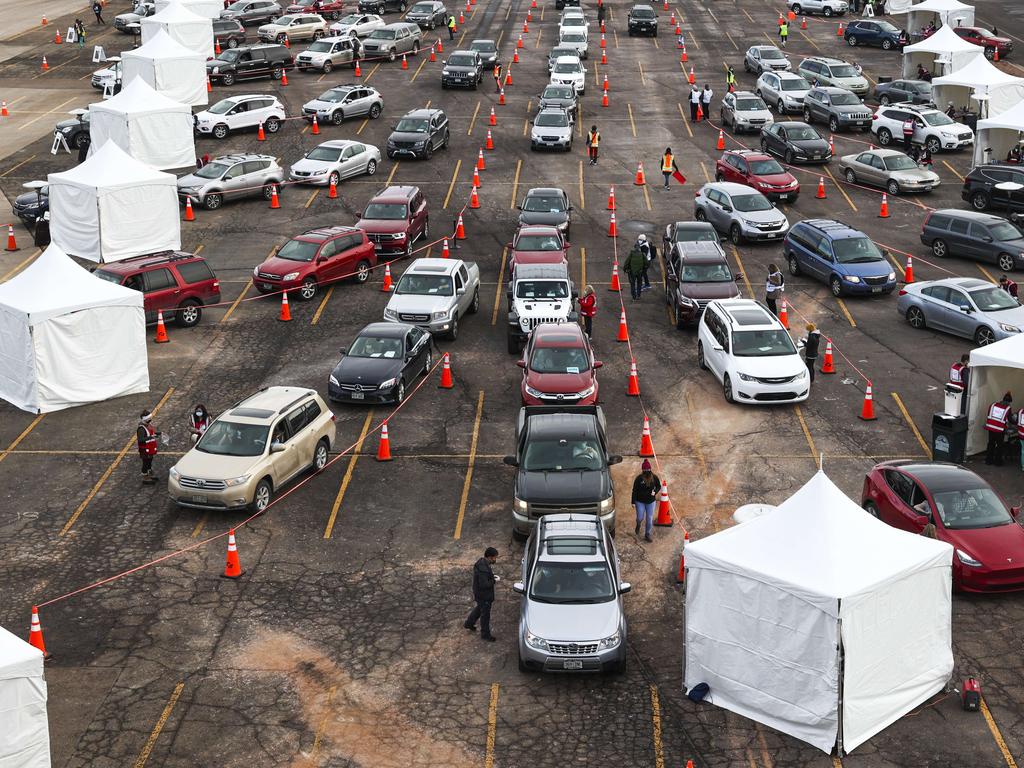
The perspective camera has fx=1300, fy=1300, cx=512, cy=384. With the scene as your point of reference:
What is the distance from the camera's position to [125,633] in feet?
62.3

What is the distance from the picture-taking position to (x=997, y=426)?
24.4m

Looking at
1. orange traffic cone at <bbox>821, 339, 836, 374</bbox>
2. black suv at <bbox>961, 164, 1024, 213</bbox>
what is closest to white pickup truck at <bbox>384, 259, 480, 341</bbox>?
orange traffic cone at <bbox>821, 339, 836, 374</bbox>

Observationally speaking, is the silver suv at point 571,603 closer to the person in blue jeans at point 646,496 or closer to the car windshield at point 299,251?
the person in blue jeans at point 646,496

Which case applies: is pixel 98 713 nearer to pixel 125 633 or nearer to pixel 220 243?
pixel 125 633

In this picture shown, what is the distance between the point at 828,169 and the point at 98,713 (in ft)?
118

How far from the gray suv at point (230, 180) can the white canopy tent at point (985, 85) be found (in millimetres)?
25962

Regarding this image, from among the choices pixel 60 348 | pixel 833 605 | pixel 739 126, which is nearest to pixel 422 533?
pixel 833 605

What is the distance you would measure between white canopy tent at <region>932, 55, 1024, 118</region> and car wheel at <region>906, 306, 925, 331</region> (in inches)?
791

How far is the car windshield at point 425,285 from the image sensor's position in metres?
31.6

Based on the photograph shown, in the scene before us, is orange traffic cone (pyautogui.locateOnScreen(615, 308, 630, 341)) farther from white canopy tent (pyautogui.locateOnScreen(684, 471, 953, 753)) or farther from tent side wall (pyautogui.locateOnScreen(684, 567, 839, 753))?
tent side wall (pyautogui.locateOnScreen(684, 567, 839, 753))

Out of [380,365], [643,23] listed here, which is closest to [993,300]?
[380,365]

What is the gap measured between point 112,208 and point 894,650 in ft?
88.4

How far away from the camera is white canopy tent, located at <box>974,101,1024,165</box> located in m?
44.5

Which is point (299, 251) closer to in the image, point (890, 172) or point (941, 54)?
point (890, 172)
